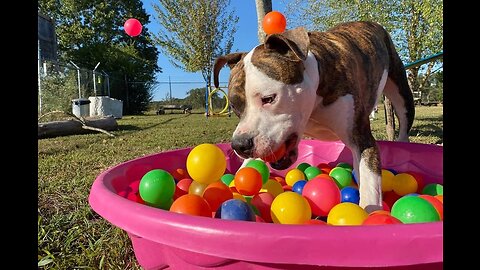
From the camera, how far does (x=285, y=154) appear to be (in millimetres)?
2281

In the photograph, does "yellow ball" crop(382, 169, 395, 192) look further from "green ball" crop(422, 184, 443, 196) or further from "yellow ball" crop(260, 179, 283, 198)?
"yellow ball" crop(260, 179, 283, 198)

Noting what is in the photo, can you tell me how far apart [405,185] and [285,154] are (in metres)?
1.00

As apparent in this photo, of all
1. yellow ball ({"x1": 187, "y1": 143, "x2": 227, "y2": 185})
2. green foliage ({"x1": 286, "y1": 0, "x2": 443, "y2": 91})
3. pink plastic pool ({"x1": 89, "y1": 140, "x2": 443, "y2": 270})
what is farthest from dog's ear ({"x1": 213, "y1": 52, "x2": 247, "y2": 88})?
green foliage ({"x1": 286, "y1": 0, "x2": 443, "y2": 91})

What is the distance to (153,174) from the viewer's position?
2.30 metres

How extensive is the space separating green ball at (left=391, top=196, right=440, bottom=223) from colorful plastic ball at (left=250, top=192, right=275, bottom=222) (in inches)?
25.1

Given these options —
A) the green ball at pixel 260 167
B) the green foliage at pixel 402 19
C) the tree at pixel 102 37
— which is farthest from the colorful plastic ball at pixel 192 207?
the tree at pixel 102 37

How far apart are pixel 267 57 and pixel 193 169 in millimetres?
929

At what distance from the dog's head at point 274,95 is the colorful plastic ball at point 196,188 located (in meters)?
0.49

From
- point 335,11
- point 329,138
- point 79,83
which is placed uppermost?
point 335,11

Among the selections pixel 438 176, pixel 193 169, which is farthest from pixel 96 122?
pixel 438 176

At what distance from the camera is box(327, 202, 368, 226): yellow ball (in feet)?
5.66
